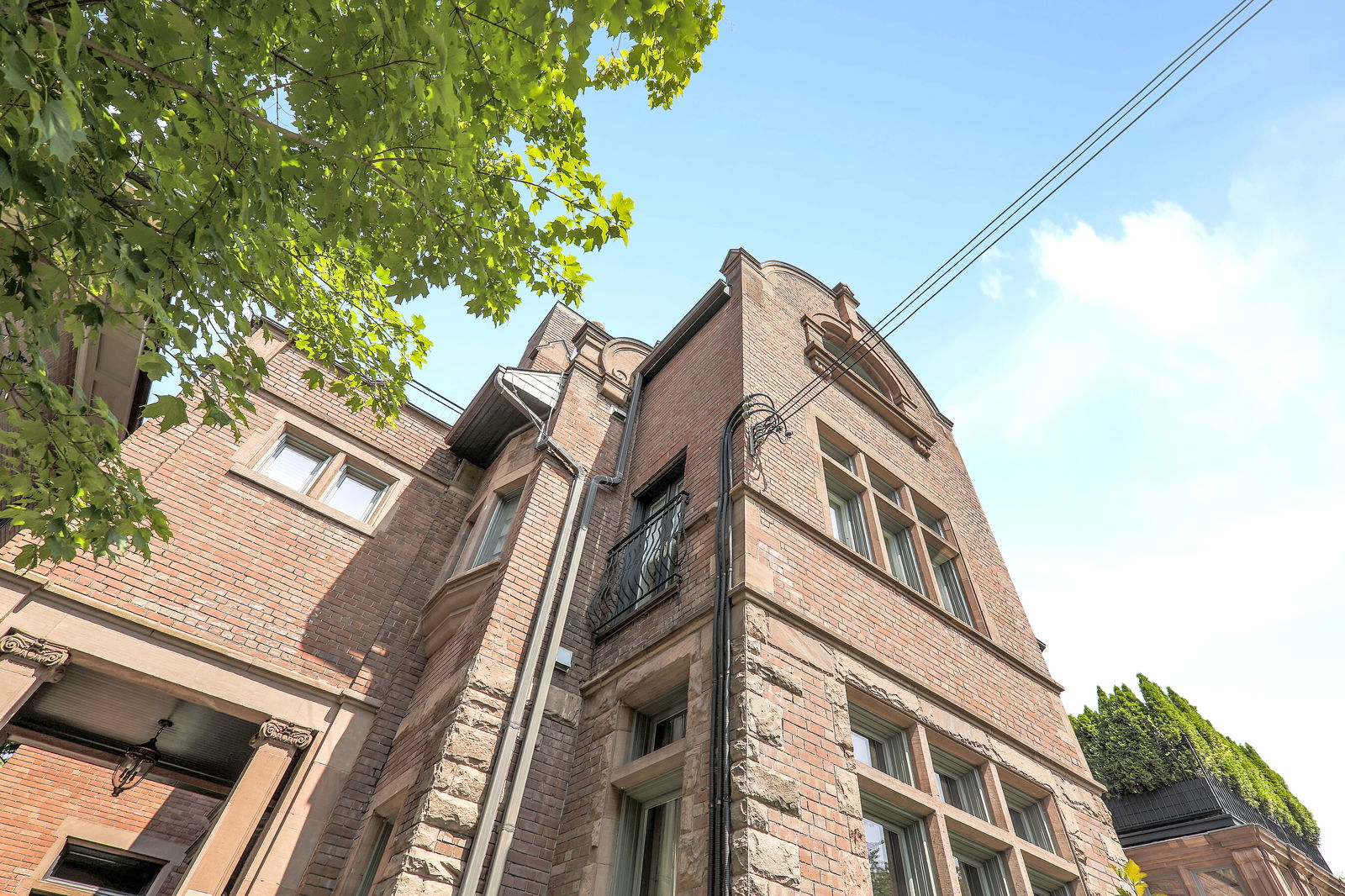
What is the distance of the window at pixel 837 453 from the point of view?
8.16 metres

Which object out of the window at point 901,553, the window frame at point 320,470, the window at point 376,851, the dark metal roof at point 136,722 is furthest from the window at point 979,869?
the window frame at point 320,470

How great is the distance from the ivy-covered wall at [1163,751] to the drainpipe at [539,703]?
13750 millimetres

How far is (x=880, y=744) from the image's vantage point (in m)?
5.62

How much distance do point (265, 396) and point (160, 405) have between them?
688 cm

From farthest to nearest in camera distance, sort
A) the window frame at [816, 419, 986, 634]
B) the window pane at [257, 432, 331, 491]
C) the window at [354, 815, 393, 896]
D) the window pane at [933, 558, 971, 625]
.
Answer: the window pane at [257, 432, 331, 491] → the window pane at [933, 558, 971, 625] → the window frame at [816, 419, 986, 634] → the window at [354, 815, 393, 896]

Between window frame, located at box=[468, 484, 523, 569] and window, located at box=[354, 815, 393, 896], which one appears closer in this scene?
window, located at box=[354, 815, 393, 896]

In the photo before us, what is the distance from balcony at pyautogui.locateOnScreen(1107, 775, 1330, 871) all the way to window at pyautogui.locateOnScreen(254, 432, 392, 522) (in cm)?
1497

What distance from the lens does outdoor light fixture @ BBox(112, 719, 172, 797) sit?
991 centimetres

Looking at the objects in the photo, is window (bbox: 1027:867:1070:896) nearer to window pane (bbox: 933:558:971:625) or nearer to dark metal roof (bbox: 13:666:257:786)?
window pane (bbox: 933:558:971:625)

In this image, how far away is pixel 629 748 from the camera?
219 inches

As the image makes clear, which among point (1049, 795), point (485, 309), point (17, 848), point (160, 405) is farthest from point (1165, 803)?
point (17, 848)

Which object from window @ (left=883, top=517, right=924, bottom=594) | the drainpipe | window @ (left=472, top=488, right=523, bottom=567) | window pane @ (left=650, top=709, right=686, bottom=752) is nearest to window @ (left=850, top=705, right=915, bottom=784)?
window pane @ (left=650, top=709, right=686, bottom=752)

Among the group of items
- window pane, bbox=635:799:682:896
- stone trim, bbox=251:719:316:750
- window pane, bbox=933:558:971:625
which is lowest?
window pane, bbox=635:799:682:896

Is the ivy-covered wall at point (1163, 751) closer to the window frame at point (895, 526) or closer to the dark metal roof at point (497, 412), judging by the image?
the window frame at point (895, 526)
